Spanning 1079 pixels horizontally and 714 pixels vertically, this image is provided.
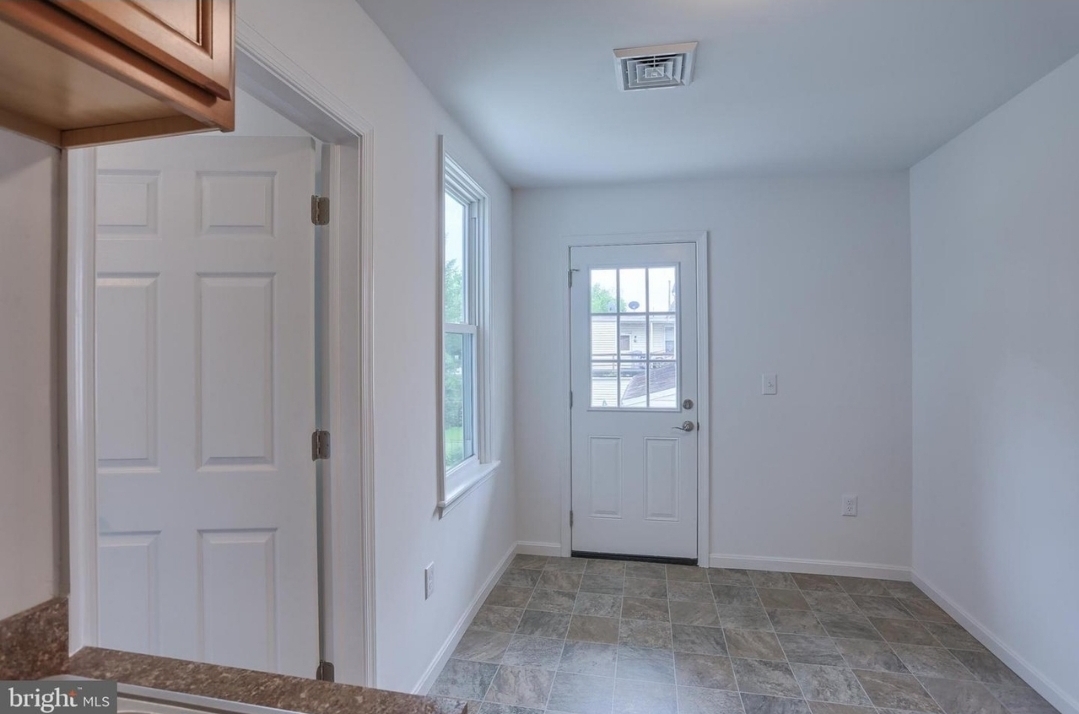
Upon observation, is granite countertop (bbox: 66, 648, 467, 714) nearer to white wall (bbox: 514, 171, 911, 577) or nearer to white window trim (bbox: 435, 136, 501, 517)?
white window trim (bbox: 435, 136, 501, 517)

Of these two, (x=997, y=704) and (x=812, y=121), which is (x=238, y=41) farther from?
(x=997, y=704)

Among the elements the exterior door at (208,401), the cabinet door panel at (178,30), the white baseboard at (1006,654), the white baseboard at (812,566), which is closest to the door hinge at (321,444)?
the exterior door at (208,401)

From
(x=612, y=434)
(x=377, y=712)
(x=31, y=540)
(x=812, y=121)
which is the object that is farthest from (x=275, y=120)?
(x=612, y=434)

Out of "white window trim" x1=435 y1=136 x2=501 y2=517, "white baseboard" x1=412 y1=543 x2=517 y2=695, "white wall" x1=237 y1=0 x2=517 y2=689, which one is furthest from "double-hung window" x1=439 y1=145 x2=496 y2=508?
"white baseboard" x1=412 y1=543 x2=517 y2=695

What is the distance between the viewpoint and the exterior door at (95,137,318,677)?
5.15 feet

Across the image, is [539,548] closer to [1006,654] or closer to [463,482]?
[463,482]

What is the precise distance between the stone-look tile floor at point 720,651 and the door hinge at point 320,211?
1.80m

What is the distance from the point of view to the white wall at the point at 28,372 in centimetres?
81

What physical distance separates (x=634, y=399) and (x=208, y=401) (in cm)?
243

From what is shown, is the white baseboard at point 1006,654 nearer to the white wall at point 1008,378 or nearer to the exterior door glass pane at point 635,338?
the white wall at point 1008,378

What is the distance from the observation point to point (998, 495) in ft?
7.66

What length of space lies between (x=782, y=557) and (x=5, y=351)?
11.7ft

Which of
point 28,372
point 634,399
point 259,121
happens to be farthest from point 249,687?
point 634,399

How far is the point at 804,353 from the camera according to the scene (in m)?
3.21
